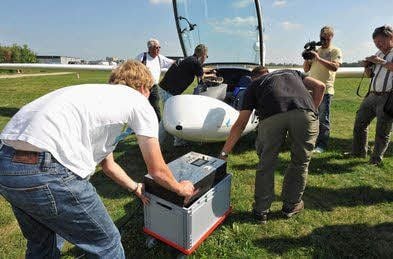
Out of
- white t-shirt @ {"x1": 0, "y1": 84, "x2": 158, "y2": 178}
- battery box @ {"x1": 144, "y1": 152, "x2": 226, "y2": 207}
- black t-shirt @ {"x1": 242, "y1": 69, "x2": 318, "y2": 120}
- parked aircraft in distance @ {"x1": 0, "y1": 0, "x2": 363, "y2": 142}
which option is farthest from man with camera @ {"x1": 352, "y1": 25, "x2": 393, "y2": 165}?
white t-shirt @ {"x1": 0, "y1": 84, "x2": 158, "y2": 178}

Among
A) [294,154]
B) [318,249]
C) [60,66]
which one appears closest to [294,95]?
[294,154]

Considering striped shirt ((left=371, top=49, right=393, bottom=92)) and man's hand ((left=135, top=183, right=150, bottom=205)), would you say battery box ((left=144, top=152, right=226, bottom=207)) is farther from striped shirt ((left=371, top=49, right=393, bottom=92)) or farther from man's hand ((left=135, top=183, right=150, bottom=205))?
striped shirt ((left=371, top=49, right=393, bottom=92))

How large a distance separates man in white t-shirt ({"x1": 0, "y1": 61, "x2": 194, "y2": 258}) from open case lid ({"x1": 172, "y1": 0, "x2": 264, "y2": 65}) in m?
4.83

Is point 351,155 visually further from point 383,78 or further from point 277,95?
point 277,95

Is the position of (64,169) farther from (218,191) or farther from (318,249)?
(318,249)

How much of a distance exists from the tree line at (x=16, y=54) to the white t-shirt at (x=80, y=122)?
91.5 metres

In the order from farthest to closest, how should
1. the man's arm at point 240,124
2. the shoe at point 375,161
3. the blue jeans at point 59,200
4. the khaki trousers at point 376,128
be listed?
1. the shoe at point 375,161
2. the khaki trousers at point 376,128
3. the man's arm at point 240,124
4. the blue jeans at point 59,200

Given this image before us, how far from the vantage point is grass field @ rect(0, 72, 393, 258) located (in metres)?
3.00

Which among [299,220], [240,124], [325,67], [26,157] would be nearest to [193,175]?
[240,124]

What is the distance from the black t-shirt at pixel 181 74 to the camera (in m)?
5.73

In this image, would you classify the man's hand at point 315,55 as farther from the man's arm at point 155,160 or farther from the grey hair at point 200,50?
the man's arm at point 155,160

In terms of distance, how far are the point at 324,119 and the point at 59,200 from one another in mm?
5030

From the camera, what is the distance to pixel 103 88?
191 centimetres

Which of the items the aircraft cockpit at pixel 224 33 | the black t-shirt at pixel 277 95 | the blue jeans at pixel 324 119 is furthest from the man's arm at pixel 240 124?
the aircraft cockpit at pixel 224 33
